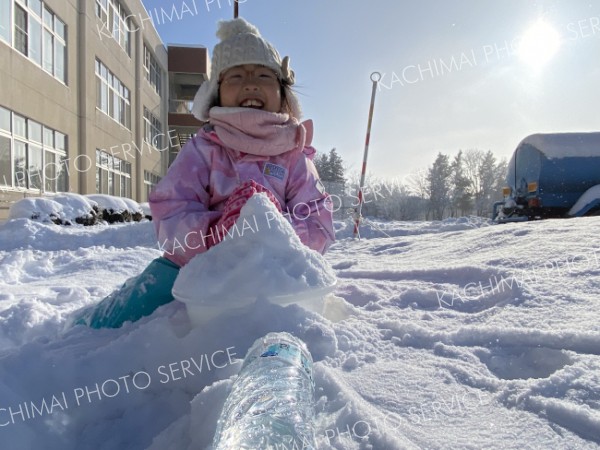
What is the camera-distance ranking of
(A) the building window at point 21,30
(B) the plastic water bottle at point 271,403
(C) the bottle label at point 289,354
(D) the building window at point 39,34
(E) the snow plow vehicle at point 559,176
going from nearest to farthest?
(B) the plastic water bottle at point 271,403
(C) the bottle label at point 289,354
(E) the snow plow vehicle at point 559,176
(D) the building window at point 39,34
(A) the building window at point 21,30

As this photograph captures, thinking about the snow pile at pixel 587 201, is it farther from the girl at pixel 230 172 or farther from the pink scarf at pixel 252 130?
the pink scarf at pixel 252 130

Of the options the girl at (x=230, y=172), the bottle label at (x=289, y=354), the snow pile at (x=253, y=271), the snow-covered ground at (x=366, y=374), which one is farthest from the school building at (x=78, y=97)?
the bottle label at (x=289, y=354)

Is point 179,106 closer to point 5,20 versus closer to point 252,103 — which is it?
point 5,20

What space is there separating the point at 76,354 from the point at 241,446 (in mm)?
893

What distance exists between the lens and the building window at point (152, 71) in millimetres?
19844

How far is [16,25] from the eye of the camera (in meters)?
8.75

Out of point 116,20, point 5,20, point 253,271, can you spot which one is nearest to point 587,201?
point 253,271

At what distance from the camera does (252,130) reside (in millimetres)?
1818

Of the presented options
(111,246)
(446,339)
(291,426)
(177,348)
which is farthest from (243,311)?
(111,246)

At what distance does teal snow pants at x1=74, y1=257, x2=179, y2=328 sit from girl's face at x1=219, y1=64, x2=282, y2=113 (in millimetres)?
841

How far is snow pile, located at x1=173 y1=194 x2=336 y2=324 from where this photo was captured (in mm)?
1131

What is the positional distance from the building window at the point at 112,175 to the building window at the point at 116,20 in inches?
179

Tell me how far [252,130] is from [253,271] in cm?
88

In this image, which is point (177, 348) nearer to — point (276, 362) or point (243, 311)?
point (243, 311)
